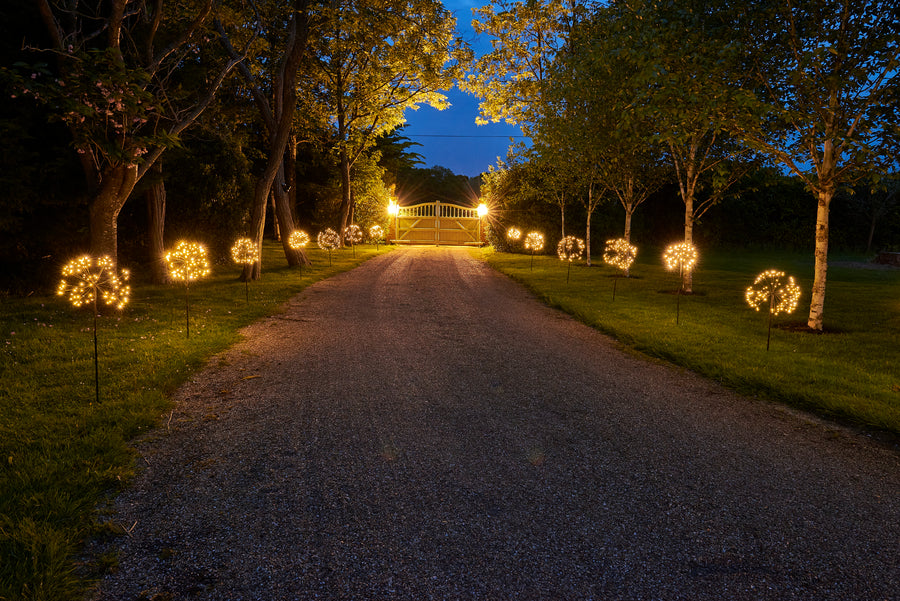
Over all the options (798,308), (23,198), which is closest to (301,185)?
(23,198)

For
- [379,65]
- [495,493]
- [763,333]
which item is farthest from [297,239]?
[495,493]

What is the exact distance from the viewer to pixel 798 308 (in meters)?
12.7

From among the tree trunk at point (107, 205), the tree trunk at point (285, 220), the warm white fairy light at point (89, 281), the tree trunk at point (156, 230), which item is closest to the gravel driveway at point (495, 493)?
the warm white fairy light at point (89, 281)

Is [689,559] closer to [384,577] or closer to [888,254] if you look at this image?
[384,577]

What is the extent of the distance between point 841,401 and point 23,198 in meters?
14.9

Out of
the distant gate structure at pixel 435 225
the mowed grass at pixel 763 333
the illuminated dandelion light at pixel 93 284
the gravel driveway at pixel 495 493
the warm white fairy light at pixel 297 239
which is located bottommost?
the gravel driveway at pixel 495 493

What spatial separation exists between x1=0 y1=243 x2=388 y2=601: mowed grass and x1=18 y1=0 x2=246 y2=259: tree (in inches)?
84.8

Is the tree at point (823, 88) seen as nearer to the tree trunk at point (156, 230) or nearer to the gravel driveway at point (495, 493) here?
the gravel driveway at point (495, 493)

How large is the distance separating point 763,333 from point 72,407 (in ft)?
35.0

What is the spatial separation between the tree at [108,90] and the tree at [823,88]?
9901mm

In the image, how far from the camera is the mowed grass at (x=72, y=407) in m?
3.01

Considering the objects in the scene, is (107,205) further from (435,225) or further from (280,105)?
(435,225)

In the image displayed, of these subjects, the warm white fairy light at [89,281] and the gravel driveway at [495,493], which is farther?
the warm white fairy light at [89,281]

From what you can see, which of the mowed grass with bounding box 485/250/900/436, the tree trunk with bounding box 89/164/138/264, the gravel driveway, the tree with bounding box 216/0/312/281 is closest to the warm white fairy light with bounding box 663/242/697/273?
the mowed grass with bounding box 485/250/900/436
